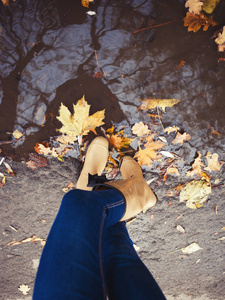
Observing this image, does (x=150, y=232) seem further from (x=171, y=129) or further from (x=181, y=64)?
(x=181, y=64)

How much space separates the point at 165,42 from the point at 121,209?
128cm

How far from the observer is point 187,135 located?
5.17 ft

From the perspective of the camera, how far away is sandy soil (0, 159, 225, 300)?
167 centimetres

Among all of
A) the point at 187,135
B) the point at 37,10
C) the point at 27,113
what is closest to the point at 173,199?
the point at 187,135

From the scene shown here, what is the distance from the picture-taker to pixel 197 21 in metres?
1.44

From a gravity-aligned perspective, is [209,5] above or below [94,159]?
above

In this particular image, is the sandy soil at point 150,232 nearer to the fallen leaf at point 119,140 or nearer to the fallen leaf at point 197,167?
the fallen leaf at point 197,167

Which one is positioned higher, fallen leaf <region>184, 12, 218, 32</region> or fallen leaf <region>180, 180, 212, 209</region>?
fallen leaf <region>184, 12, 218, 32</region>

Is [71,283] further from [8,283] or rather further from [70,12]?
[8,283]

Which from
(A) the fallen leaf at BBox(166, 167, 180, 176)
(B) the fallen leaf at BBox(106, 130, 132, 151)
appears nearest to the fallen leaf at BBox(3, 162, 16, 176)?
(B) the fallen leaf at BBox(106, 130, 132, 151)

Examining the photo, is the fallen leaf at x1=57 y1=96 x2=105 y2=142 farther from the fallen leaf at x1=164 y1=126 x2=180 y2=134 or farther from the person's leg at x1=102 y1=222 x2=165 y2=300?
the person's leg at x1=102 y1=222 x2=165 y2=300

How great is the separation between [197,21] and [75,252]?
5.65 ft

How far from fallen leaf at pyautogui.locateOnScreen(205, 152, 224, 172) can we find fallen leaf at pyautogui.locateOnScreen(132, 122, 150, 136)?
548mm

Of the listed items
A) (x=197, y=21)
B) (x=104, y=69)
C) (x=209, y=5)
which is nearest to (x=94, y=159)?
(x=104, y=69)
